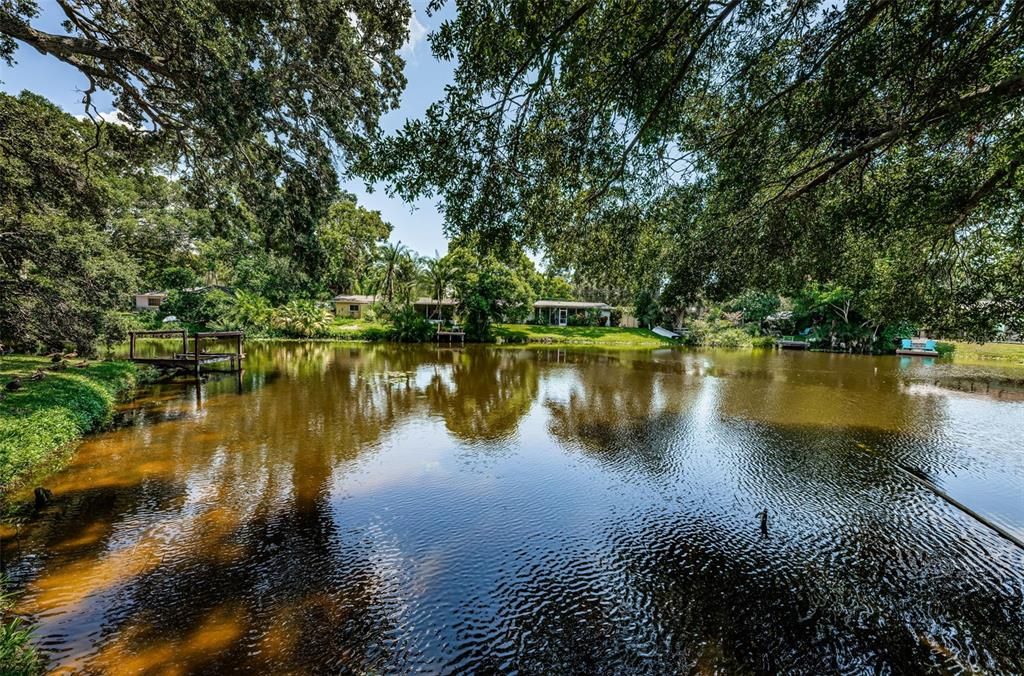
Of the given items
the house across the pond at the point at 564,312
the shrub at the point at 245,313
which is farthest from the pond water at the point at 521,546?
the house across the pond at the point at 564,312

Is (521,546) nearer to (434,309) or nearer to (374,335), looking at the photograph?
(374,335)

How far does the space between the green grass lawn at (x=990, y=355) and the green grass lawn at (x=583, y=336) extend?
21042mm

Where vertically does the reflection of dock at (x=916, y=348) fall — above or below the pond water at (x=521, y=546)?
above

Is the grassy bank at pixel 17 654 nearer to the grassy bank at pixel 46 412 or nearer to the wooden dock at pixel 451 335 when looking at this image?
the grassy bank at pixel 46 412

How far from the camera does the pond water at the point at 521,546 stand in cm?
475

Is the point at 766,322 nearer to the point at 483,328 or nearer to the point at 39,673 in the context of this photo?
the point at 483,328

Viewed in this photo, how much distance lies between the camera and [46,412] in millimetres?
10000

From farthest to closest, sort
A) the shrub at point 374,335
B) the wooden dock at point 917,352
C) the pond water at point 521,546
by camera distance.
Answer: the shrub at point 374,335
the wooden dock at point 917,352
the pond water at point 521,546

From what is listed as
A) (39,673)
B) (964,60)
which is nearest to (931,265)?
(964,60)

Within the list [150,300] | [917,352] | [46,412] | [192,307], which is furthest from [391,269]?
[917,352]

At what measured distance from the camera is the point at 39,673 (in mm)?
4133

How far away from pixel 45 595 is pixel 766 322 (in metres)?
52.0

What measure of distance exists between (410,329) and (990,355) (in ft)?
156

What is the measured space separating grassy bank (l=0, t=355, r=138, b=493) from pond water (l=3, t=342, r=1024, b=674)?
0.63 metres
